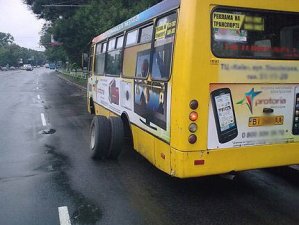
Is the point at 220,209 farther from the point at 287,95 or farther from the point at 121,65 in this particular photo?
the point at 121,65

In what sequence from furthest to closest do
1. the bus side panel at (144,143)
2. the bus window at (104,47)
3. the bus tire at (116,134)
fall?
the bus window at (104,47)
the bus tire at (116,134)
the bus side panel at (144,143)

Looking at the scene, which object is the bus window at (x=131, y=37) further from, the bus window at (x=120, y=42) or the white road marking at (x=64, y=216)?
the white road marking at (x=64, y=216)

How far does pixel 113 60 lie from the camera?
31.3 ft

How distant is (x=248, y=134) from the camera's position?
5.64m

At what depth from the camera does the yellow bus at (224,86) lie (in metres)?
5.30

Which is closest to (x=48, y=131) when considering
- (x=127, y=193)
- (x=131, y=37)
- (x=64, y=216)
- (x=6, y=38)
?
(x=131, y=37)

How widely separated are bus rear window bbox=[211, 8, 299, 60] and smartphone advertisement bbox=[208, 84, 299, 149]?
445 mm

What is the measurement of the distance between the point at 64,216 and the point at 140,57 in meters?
3.00

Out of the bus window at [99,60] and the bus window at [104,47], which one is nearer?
the bus window at [104,47]

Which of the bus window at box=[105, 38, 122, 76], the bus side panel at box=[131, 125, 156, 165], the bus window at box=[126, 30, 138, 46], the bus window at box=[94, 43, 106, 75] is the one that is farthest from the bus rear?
the bus window at box=[94, 43, 106, 75]

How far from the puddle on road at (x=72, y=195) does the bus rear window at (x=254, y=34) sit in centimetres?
264

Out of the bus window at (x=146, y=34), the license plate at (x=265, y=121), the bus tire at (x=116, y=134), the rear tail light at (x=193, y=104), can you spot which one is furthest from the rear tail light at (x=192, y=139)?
the bus tire at (x=116, y=134)

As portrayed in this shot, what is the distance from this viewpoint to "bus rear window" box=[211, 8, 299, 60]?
5.39m

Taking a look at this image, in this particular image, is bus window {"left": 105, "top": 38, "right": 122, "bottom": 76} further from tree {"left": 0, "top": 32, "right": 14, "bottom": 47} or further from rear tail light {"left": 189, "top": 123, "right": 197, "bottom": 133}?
tree {"left": 0, "top": 32, "right": 14, "bottom": 47}
